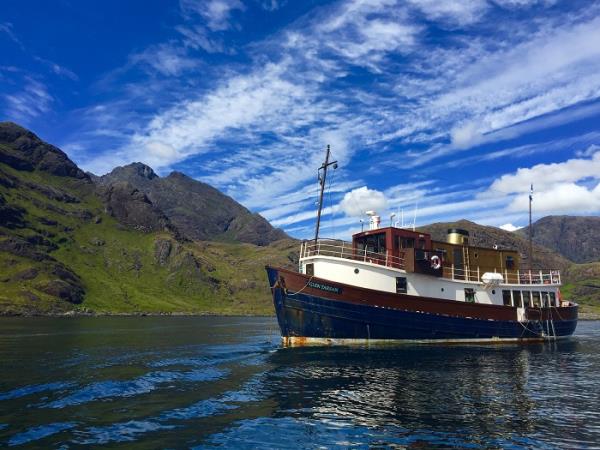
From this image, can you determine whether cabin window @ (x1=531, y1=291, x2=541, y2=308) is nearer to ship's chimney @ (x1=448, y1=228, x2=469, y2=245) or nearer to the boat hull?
ship's chimney @ (x1=448, y1=228, x2=469, y2=245)

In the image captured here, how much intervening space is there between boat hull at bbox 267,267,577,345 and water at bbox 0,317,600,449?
3843 mm

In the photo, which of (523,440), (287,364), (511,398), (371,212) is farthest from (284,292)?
Answer: (523,440)

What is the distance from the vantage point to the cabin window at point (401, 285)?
4097 centimetres

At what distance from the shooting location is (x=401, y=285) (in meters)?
41.2

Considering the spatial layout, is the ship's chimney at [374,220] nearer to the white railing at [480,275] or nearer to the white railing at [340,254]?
the white railing at [340,254]

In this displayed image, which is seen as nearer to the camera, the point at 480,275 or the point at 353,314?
the point at 353,314

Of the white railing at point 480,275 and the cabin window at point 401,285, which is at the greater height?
the white railing at point 480,275

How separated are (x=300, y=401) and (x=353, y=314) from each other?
1863cm

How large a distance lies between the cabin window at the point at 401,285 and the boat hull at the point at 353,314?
153 cm

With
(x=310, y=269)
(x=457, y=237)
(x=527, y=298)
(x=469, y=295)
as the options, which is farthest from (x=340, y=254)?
(x=527, y=298)

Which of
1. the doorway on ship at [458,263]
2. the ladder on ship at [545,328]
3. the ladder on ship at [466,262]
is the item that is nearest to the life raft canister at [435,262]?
the doorway on ship at [458,263]

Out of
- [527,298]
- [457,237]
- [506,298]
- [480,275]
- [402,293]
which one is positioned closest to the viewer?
[402,293]

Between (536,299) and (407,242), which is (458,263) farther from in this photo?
(536,299)

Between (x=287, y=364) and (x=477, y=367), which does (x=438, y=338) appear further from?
(x=287, y=364)
